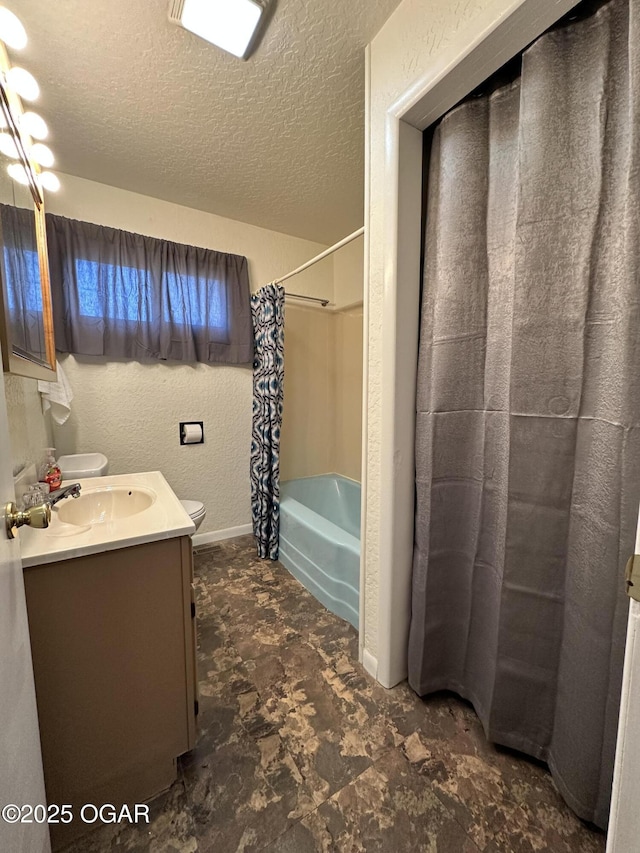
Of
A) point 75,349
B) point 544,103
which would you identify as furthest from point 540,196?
point 75,349

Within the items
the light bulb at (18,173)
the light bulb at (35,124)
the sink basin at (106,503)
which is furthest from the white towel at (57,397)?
the light bulb at (35,124)

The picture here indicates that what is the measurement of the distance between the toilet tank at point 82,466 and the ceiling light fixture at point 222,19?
190 cm

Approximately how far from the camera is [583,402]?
2.85 ft

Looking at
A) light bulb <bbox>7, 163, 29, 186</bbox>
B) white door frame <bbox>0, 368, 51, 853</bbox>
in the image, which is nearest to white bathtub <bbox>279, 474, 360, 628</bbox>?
white door frame <bbox>0, 368, 51, 853</bbox>

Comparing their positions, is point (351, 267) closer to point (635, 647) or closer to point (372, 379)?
point (372, 379)

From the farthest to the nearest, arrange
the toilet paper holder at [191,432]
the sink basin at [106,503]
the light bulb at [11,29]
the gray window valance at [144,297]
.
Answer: the toilet paper holder at [191,432] → the gray window valance at [144,297] → the sink basin at [106,503] → the light bulb at [11,29]

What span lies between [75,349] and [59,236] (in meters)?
0.65

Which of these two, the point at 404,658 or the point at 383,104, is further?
the point at 404,658

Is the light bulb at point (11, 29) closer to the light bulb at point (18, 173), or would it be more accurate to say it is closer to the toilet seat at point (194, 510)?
the light bulb at point (18, 173)

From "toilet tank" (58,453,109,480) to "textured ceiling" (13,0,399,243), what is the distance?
5.59ft

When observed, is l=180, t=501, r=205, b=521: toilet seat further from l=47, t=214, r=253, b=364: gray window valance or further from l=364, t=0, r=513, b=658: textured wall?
l=364, t=0, r=513, b=658: textured wall

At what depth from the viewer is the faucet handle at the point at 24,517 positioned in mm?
583

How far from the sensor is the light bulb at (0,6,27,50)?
101 cm

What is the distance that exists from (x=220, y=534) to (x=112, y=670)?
1.79 meters
